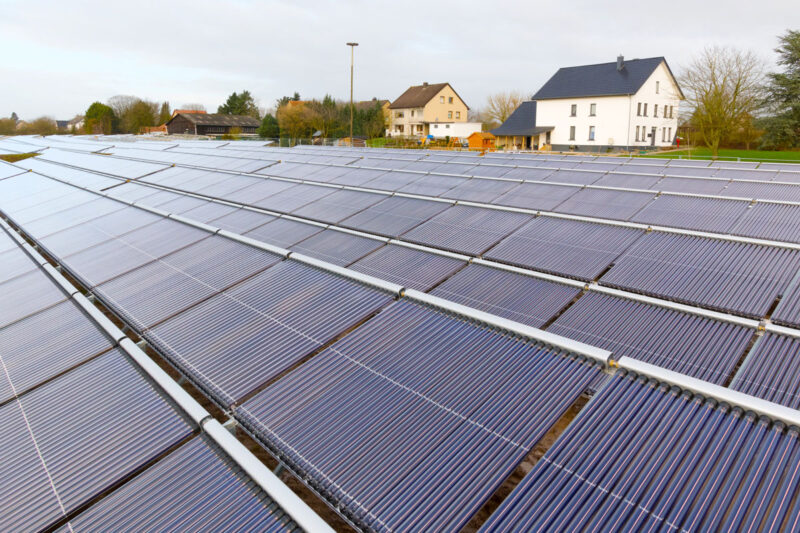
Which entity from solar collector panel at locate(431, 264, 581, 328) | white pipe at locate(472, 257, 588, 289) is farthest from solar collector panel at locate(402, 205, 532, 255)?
solar collector panel at locate(431, 264, 581, 328)

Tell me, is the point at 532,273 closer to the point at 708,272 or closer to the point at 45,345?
the point at 708,272

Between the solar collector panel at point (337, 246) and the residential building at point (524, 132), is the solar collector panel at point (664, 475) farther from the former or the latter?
the residential building at point (524, 132)

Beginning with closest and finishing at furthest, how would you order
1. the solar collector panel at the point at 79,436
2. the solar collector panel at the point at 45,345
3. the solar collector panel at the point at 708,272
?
the solar collector panel at the point at 79,436
the solar collector panel at the point at 45,345
the solar collector panel at the point at 708,272

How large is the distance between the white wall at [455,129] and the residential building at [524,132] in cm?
1700

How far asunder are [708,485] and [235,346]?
15.1ft

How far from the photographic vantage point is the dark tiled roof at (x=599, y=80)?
205 feet

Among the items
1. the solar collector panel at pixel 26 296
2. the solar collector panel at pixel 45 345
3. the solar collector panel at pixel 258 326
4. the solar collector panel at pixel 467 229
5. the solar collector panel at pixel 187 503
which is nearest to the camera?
the solar collector panel at pixel 187 503

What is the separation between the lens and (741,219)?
415 inches

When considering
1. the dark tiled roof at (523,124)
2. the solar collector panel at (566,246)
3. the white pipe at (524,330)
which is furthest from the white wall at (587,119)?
the white pipe at (524,330)

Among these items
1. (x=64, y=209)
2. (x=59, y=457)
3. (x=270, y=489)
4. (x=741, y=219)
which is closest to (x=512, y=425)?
(x=270, y=489)

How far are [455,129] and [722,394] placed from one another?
310 feet

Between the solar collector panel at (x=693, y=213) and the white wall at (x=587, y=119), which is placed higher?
the white wall at (x=587, y=119)

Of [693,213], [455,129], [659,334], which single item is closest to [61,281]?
[659,334]

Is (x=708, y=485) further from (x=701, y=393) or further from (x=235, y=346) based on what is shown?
(x=235, y=346)
